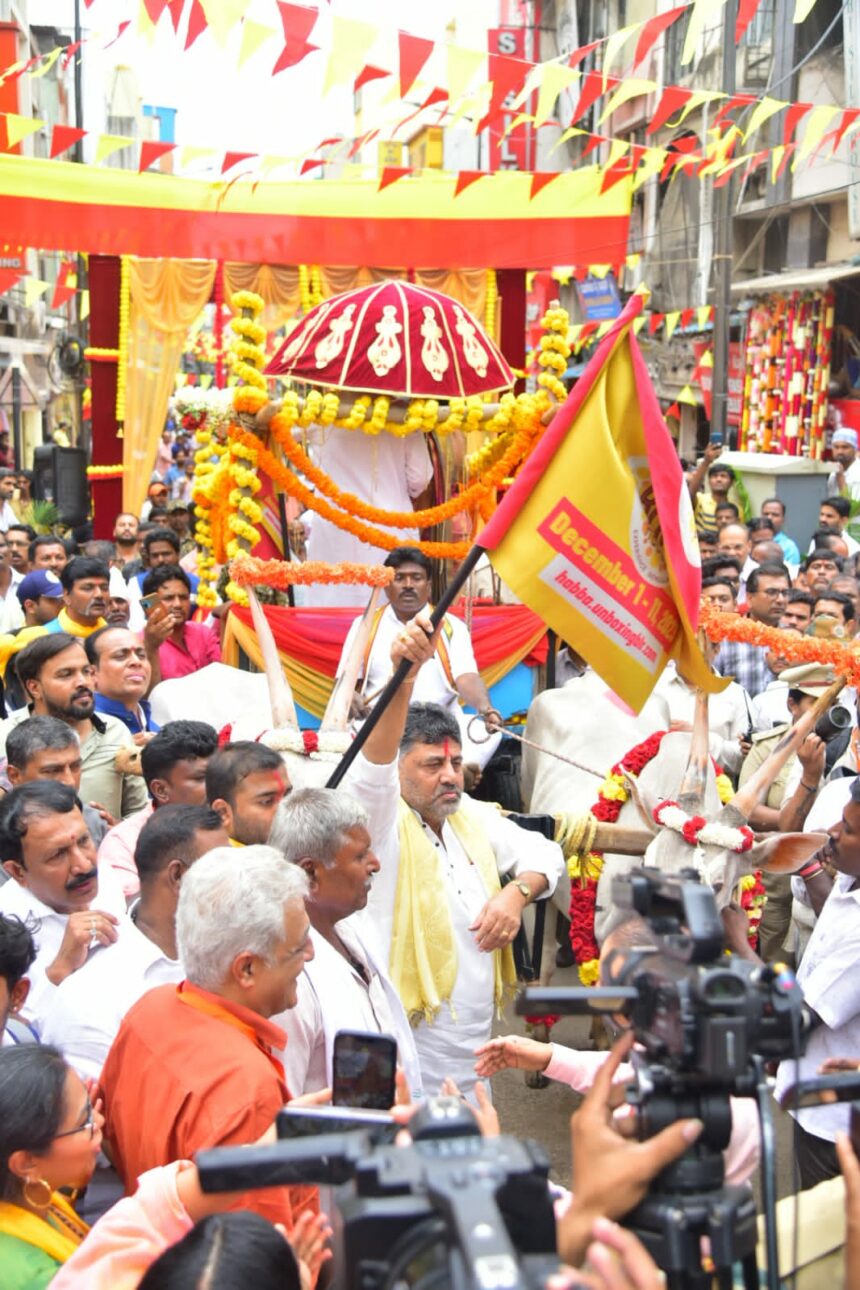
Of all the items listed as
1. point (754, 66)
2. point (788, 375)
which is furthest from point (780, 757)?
point (754, 66)

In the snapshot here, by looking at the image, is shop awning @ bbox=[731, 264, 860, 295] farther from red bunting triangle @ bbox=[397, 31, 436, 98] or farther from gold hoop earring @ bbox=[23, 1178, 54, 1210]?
gold hoop earring @ bbox=[23, 1178, 54, 1210]

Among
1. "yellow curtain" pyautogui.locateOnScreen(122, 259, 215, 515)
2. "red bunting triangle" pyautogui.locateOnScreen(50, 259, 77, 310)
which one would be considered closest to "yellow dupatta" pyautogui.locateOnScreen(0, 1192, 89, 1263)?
"yellow curtain" pyautogui.locateOnScreen(122, 259, 215, 515)

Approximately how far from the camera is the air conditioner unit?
22.0 meters

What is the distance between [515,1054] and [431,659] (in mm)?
4250

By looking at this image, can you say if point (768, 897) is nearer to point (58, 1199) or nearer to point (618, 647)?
point (618, 647)

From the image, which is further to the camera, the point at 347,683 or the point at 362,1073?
the point at 347,683

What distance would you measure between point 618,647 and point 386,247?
10278 mm

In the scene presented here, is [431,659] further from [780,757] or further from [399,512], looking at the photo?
[780,757]

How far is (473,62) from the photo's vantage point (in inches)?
370

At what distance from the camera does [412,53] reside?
907cm

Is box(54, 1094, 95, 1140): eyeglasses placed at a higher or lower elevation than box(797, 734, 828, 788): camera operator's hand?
lower

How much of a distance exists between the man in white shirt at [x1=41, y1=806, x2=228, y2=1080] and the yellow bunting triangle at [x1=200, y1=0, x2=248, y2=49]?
636 centimetres

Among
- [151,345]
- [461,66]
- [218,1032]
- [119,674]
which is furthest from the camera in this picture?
[151,345]

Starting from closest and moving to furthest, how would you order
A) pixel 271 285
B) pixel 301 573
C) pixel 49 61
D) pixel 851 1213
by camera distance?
pixel 851 1213 < pixel 301 573 < pixel 49 61 < pixel 271 285
